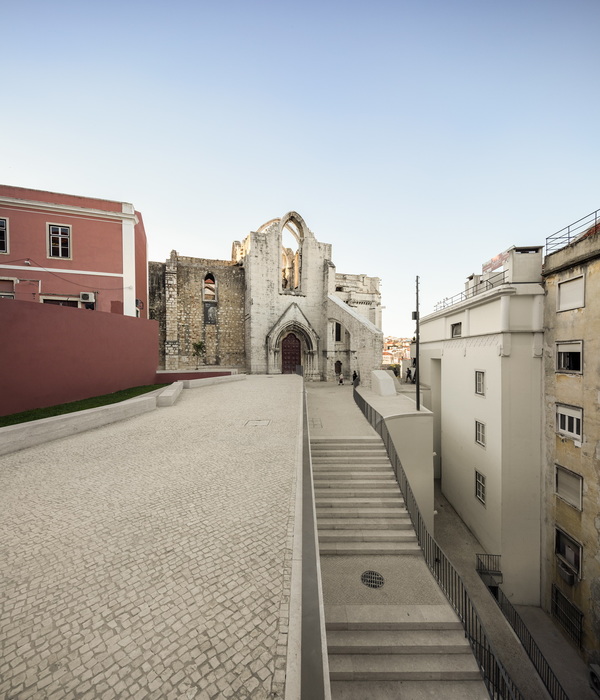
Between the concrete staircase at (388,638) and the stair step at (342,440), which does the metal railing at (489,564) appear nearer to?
the concrete staircase at (388,638)

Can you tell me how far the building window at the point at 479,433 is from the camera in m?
11.8

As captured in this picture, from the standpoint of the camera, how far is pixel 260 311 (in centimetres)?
2270

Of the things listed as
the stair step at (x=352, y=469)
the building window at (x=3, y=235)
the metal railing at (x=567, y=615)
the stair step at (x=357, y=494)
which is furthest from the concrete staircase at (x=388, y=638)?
the building window at (x=3, y=235)

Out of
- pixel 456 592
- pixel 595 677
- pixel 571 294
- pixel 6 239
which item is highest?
pixel 6 239

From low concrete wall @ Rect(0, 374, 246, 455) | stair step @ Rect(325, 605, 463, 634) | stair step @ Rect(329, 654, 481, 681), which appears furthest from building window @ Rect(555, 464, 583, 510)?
low concrete wall @ Rect(0, 374, 246, 455)

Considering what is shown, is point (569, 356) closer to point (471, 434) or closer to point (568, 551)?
point (471, 434)

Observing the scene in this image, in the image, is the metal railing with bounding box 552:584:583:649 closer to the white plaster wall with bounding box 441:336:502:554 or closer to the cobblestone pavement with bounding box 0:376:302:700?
the white plaster wall with bounding box 441:336:502:554

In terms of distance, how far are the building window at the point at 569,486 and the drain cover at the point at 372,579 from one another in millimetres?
7344

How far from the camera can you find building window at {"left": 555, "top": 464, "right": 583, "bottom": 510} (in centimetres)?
905

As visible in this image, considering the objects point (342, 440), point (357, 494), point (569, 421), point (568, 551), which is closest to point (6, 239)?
point (342, 440)

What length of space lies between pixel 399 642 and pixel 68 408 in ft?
32.1

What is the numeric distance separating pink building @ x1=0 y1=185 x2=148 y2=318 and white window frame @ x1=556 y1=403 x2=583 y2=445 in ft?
57.4

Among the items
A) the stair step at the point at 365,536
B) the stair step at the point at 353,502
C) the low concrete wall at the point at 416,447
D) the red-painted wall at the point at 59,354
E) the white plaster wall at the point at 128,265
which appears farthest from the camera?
the white plaster wall at the point at 128,265

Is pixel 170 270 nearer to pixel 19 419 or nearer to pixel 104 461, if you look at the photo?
pixel 19 419
